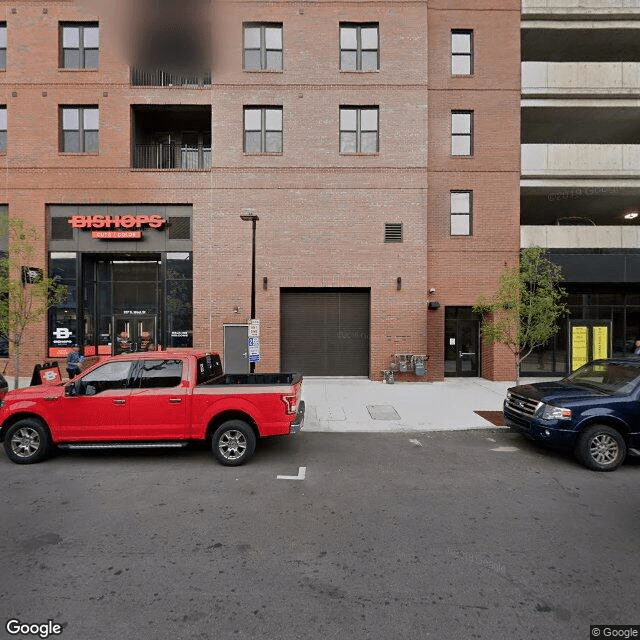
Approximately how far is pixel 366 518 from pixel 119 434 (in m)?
4.52

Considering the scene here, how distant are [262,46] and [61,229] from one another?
37.0ft

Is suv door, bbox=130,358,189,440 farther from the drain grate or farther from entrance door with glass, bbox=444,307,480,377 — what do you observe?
entrance door with glass, bbox=444,307,480,377

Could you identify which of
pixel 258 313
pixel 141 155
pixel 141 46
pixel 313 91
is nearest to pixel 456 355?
pixel 258 313

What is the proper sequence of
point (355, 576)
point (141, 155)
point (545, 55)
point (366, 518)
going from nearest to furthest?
point (355, 576) → point (366, 518) → point (141, 155) → point (545, 55)

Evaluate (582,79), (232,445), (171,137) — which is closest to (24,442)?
(232,445)

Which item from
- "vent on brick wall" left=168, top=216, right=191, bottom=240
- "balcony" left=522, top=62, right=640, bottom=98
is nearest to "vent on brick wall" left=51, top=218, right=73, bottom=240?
"vent on brick wall" left=168, top=216, right=191, bottom=240

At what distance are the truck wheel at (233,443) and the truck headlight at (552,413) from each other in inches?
205

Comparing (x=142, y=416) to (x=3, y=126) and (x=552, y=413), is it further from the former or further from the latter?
(x=3, y=126)

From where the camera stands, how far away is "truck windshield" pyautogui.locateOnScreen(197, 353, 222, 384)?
258 inches

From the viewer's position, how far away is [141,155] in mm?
15133

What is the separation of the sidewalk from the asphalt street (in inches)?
86.4

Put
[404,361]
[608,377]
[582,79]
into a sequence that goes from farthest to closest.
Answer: [582,79] < [404,361] < [608,377]

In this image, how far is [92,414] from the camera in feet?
20.2

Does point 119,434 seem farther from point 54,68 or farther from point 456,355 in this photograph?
point 54,68
